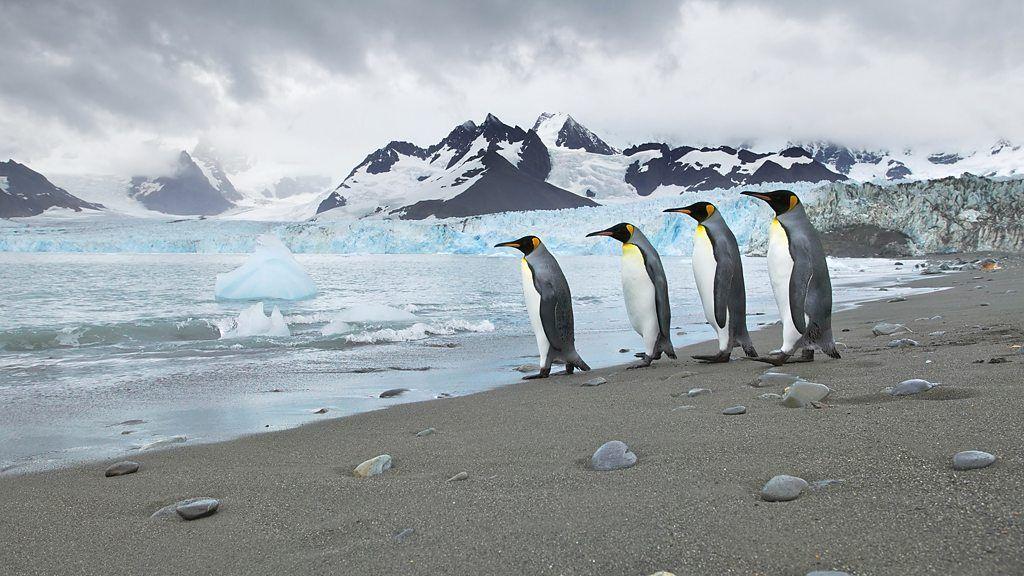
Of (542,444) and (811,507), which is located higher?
(811,507)

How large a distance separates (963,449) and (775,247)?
297cm

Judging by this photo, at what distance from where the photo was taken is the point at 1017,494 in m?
1.39

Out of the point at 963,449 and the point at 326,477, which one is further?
the point at 326,477

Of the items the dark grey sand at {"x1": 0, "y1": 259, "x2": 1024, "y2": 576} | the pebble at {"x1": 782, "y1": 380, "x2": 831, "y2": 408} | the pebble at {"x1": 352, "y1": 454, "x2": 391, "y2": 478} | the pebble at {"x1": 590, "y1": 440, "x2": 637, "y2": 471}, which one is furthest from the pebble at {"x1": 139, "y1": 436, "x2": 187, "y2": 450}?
the pebble at {"x1": 782, "y1": 380, "x2": 831, "y2": 408}

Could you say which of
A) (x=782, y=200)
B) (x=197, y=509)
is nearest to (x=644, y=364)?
(x=782, y=200)

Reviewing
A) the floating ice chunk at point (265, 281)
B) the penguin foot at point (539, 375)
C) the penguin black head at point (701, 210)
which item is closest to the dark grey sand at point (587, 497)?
the penguin foot at point (539, 375)

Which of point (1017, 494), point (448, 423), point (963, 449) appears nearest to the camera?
point (1017, 494)

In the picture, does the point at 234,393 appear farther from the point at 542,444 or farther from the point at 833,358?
the point at 833,358

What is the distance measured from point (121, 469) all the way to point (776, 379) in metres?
3.15

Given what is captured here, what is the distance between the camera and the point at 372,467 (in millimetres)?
2309

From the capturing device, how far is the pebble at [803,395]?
8.89 ft

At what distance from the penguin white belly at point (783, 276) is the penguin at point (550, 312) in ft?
5.22

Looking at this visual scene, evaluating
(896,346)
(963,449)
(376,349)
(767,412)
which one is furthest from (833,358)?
(376,349)

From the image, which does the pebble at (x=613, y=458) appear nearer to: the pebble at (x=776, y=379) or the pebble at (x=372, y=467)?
the pebble at (x=372, y=467)
